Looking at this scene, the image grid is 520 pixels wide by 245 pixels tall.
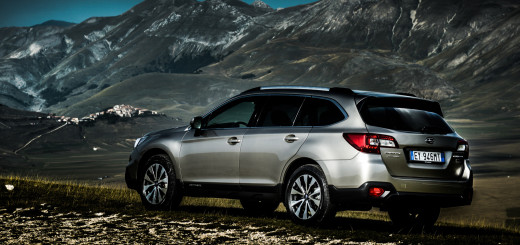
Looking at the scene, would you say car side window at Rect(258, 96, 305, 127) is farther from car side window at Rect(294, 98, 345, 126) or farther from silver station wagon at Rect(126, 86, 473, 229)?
car side window at Rect(294, 98, 345, 126)

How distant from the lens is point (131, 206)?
11109 millimetres

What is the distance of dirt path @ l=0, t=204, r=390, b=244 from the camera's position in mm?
7586

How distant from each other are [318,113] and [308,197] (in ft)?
3.69

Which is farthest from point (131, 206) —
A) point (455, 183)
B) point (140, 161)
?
point (455, 183)

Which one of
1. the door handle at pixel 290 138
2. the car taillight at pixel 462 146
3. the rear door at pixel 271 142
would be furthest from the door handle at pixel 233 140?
the car taillight at pixel 462 146

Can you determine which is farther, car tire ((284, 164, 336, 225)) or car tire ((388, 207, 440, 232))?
car tire ((388, 207, 440, 232))

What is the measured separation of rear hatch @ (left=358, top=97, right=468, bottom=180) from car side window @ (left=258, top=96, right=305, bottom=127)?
117cm

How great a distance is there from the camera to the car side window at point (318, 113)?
27.5ft

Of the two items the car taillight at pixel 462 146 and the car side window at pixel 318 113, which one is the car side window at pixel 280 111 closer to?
the car side window at pixel 318 113

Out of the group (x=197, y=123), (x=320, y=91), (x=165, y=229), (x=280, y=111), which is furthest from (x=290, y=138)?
(x=165, y=229)

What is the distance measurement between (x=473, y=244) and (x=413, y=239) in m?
0.69

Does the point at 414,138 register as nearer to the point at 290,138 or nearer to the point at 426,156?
the point at 426,156

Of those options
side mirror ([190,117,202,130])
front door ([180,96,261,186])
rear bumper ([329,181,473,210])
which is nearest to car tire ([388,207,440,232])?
rear bumper ([329,181,473,210])

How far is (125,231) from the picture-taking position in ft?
27.2
